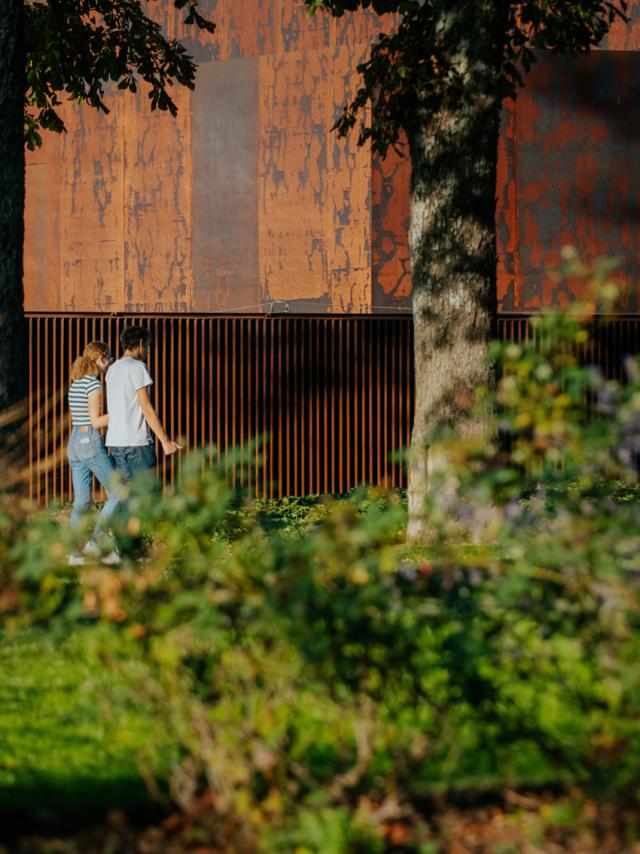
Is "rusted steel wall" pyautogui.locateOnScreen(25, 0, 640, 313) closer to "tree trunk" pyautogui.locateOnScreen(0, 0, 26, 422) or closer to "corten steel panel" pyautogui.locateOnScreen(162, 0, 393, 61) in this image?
"corten steel panel" pyautogui.locateOnScreen(162, 0, 393, 61)

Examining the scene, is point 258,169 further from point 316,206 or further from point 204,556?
point 204,556

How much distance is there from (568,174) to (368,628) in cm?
1929

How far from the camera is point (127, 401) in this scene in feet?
32.0

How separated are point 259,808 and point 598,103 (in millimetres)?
20058

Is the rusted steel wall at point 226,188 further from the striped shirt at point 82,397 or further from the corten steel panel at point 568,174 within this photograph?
the striped shirt at point 82,397

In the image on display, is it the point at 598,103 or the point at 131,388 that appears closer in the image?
the point at 131,388

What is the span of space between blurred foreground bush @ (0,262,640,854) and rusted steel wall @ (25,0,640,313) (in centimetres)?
1741

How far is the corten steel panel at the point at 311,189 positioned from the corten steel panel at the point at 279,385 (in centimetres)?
572

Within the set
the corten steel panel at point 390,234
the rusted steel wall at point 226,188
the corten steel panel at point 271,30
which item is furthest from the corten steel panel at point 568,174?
the corten steel panel at point 271,30

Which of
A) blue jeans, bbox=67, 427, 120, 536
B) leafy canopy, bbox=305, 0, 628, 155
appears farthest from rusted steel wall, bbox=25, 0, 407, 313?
blue jeans, bbox=67, 427, 120, 536

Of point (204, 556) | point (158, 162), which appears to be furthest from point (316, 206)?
point (204, 556)

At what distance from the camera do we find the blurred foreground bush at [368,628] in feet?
11.2

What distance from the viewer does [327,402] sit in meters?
15.6

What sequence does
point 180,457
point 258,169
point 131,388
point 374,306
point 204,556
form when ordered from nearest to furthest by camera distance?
1. point 204,556
2. point 131,388
3. point 180,457
4. point 374,306
5. point 258,169
